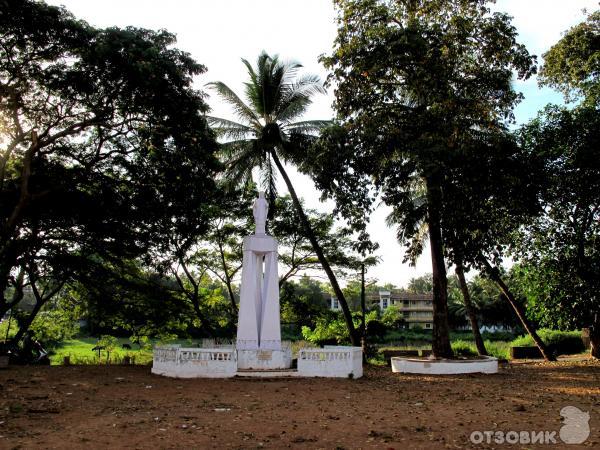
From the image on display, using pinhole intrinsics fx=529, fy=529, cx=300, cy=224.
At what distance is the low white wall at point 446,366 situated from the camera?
53.0 ft

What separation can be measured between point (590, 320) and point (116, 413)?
1907cm

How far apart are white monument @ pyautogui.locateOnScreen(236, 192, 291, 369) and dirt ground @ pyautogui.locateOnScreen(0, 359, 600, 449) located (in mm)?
2544

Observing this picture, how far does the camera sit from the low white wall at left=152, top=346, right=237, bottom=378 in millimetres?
13664

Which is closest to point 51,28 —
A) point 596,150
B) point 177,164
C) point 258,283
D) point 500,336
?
point 177,164

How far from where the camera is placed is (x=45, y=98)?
50.5 feet

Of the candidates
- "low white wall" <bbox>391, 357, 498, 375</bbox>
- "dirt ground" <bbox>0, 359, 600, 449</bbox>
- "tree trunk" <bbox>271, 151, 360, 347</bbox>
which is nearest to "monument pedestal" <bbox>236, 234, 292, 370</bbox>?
"dirt ground" <bbox>0, 359, 600, 449</bbox>

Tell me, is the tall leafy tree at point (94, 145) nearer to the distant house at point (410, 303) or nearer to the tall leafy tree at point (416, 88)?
the tall leafy tree at point (416, 88)

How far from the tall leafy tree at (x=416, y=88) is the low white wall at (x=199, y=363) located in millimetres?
6146

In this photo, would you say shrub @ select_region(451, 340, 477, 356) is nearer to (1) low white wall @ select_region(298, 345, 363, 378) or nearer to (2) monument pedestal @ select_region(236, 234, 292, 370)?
(2) monument pedestal @ select_region(236, 234, 292, 370)

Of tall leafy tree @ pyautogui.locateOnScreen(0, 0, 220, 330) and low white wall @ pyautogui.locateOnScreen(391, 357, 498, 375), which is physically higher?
tall leafy tree @ pyautogui.locateOnScreen(0, 0, 220, 330)

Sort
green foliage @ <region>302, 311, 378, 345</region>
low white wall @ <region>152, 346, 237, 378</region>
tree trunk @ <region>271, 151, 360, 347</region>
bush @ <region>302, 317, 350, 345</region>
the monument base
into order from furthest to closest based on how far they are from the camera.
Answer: bush @ <region>302, 317, 350, 345</region> → green foliage @ <region>302, 311, 378, 345</region> → tree trunk @ <region>271, 151, 360, 347</region> → the monument base → low white wall @ <region>152, 346, 237, 378</region>

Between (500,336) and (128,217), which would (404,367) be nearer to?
(128,217)

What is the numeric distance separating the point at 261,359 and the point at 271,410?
6.13 meters

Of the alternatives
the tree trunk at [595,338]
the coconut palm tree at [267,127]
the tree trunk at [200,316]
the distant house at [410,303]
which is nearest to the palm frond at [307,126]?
the coconut palm tree at [267,127]
